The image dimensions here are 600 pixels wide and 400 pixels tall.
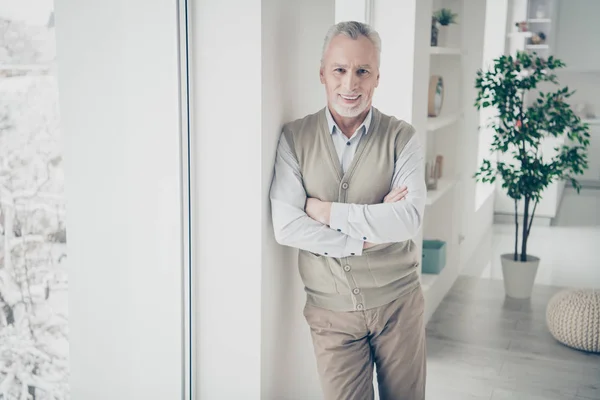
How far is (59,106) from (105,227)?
1.20 ft

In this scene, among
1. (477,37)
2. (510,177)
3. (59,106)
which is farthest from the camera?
(477,37)

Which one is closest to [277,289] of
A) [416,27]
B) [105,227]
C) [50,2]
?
[105,227]

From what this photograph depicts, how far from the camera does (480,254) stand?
A: 202 inches

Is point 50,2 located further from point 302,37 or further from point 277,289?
point 277,289

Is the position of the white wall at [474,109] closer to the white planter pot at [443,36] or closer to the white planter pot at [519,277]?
the white planter pot at [443,36]

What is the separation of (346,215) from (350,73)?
14.0 inches

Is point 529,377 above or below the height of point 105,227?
below

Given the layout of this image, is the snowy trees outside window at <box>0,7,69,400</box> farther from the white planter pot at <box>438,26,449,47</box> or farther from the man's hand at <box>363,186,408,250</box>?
the white planter pot at <box>438,26,449,47</box>

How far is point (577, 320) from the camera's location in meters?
3.27

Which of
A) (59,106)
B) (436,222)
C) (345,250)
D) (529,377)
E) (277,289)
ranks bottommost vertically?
(529,377)

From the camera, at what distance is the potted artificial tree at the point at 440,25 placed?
357 cm

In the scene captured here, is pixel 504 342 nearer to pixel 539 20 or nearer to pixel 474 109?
pixel 474 109

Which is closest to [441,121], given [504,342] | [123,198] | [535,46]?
[504,342]

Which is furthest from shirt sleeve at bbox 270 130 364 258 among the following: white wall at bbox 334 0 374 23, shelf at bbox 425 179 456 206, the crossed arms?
shelf at bbox 425 179 456 206
